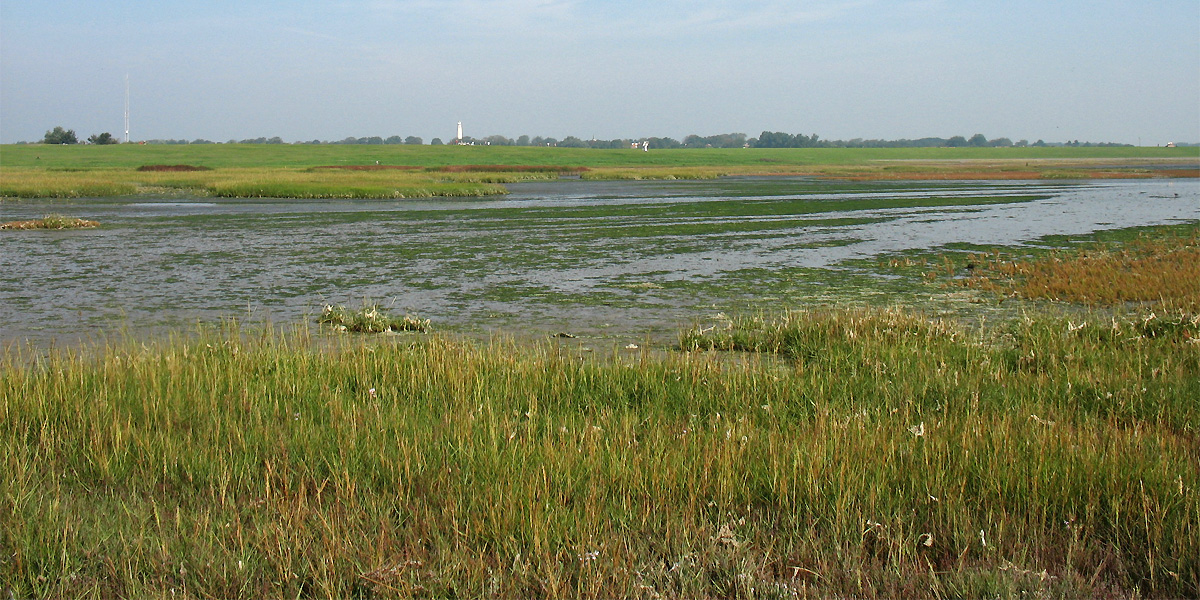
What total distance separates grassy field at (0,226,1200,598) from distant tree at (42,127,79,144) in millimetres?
151246

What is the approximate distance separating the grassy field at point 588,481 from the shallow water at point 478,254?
4.91m

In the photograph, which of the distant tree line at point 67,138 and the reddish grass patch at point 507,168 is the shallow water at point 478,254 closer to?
the reddish grass patch at point 507,168

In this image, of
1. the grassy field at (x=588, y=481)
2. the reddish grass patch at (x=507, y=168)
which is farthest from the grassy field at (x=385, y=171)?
the grassy field at (x=588, y=481)

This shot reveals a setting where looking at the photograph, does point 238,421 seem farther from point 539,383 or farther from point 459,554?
point 459,554

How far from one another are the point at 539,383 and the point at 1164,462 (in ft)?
13.8

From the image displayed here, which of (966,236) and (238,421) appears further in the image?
(966,236)

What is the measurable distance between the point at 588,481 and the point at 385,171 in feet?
244

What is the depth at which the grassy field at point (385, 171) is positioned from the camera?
47469 mm

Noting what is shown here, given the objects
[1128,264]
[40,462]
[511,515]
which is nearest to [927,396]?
[511,515]

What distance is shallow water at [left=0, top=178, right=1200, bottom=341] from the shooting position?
45.3 feet

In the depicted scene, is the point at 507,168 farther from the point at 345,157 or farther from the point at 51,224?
the point at 51,224

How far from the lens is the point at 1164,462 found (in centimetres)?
508

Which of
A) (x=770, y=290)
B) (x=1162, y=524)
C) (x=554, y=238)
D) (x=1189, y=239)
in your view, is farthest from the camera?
(x=554, y=238)

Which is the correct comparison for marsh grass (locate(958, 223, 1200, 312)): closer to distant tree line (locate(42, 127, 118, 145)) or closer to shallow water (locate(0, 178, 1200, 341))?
shallow water (locate(0, 178, 1200, 341))
